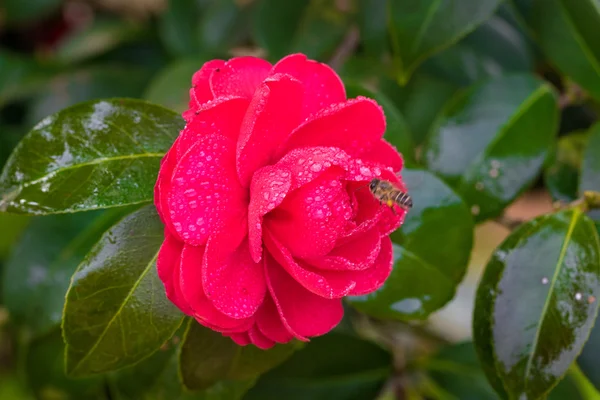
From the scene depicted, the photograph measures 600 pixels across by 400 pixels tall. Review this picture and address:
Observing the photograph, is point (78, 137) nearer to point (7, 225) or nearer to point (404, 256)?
point (404, 256)

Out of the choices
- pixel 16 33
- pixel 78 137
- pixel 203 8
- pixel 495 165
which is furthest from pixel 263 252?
pixel 16 33

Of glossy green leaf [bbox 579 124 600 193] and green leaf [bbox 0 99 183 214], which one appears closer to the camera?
green leaf [bbox 0 99 183 214]

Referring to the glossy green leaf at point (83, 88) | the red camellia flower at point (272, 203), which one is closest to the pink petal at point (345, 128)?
the red camellia flower at point (272, 203)

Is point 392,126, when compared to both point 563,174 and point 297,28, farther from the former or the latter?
point 297,28

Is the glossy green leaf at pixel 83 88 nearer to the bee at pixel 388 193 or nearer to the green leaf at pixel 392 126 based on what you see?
the green leaf at pixel 392 126

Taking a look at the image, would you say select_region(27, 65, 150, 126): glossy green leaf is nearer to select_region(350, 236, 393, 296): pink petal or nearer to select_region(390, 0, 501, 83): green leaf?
select_region(390, 0, 501, 83): green leaf

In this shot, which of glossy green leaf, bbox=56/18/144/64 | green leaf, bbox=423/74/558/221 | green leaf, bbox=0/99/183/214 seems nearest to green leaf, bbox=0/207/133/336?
green leaf, bbox=0/99/183/214
